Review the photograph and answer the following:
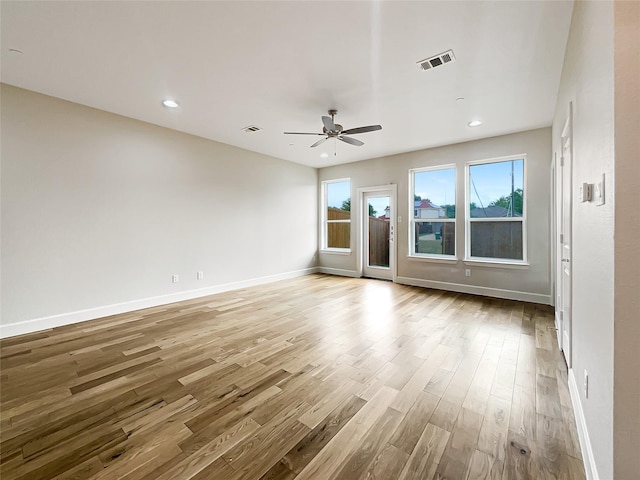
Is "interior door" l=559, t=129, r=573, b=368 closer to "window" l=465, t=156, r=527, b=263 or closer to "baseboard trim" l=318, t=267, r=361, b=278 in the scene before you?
"window" l=465, t=156, r=527, b=263

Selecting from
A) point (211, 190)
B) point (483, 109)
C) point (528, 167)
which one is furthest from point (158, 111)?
point (528, 167)

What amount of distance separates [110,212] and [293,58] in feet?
10.8

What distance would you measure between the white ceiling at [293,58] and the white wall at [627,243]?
1.45 metres

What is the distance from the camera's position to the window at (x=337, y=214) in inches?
278

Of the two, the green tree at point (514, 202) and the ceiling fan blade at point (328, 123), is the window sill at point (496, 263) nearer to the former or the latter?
the green tree at point (514, 202)

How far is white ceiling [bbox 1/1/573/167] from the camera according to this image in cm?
208

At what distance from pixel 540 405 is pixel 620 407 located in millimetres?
1149

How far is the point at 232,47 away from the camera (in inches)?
96.9

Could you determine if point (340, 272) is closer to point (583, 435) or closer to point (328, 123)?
point (328, 123)

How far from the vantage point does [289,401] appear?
6.40 feet

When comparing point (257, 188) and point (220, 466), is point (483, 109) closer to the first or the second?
point (257, 188)

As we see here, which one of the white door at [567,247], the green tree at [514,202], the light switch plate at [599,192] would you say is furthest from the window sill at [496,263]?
the light switch plate at [599,192]

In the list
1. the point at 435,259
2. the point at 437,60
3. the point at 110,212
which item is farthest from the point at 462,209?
the point at 110,212

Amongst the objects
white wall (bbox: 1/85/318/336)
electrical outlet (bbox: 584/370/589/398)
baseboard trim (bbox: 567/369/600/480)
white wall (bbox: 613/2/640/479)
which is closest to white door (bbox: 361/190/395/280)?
white wall (bbox: 1/85/318/336)
